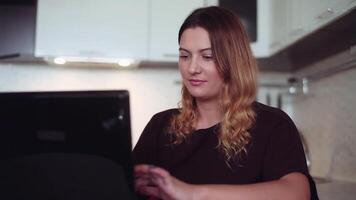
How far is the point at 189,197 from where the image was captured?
662 mm

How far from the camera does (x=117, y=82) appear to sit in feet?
7.59

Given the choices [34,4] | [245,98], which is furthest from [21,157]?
[34,4]

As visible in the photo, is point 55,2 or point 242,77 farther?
point 55,2

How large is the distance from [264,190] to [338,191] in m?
0.77

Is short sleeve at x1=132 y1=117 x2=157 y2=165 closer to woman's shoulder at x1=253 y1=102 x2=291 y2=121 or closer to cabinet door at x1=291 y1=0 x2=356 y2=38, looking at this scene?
woman's shoulder at x1=253 y1=102 x2=291 y2=121

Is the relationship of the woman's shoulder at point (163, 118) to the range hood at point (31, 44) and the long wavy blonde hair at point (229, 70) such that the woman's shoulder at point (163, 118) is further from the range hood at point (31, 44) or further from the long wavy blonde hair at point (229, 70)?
the range hood at point (31, 44)

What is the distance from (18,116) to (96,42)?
1529 millimetres

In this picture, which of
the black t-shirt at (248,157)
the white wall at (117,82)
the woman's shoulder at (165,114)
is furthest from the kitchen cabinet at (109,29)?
the black t-shirt at (248,157)

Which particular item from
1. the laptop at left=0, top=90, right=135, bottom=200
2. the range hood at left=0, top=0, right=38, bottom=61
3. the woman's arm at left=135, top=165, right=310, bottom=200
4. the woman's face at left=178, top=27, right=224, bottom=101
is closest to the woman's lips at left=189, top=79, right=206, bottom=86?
the woman's face at left=178, top=27, right=224, bottom=101

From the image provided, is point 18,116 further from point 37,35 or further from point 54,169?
point 37,35

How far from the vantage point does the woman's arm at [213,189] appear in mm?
659

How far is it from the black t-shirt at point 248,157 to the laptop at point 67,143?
0.41 m

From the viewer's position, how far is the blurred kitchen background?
1.74 meters

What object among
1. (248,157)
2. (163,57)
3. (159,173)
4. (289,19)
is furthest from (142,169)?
(163,57)
